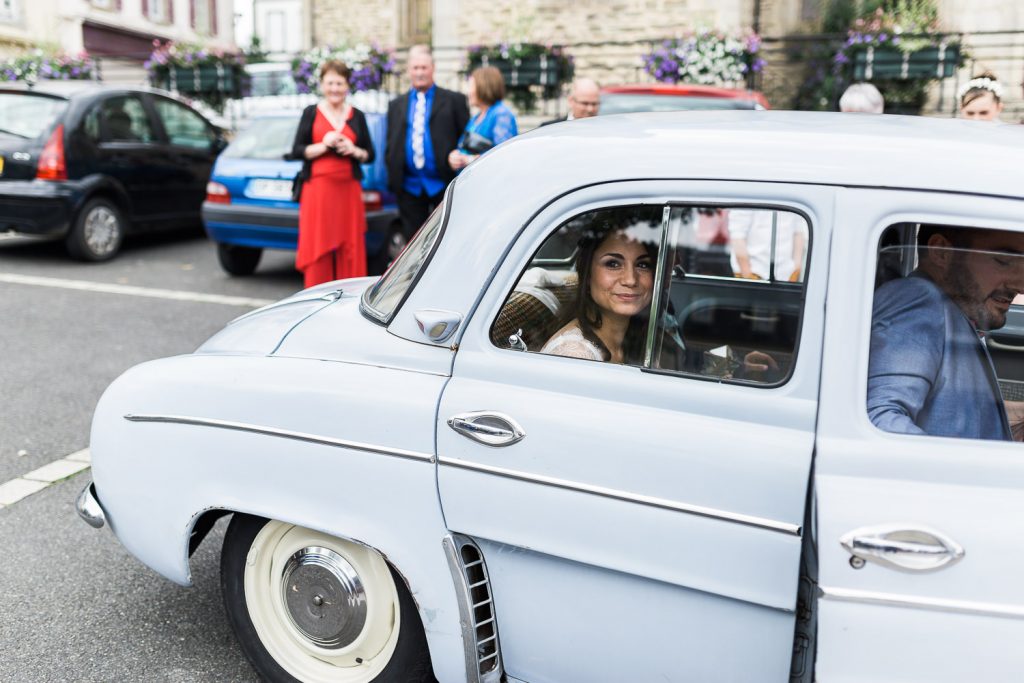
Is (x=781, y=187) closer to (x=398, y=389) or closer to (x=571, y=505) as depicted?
(x=571, y=505)

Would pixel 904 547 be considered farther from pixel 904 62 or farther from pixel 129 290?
pixel 904 62

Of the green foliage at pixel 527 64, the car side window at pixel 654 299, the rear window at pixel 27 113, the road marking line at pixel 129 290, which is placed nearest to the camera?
the car side window at pixel 654 299

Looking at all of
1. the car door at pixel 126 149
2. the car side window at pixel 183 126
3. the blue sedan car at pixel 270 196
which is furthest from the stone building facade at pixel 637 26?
the blue sedan car at pixel 270 196

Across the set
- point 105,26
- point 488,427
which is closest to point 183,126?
point 488,427

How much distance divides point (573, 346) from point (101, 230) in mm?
8634

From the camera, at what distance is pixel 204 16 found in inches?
1476

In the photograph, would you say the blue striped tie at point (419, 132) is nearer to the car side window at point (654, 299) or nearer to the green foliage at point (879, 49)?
the car side window at point (654, 299)

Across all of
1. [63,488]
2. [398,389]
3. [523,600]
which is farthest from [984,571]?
[63,488]

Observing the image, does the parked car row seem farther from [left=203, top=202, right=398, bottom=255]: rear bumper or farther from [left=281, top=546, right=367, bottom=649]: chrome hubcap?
[left=281, top=546, right=367, bottom=649]: chrome hubcap

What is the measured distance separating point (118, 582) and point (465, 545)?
1779mm

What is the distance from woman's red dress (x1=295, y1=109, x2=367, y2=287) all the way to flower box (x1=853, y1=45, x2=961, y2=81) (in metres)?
10.2

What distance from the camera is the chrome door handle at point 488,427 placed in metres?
2.31

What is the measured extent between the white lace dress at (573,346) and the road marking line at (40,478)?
2922mm

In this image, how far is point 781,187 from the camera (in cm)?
213
